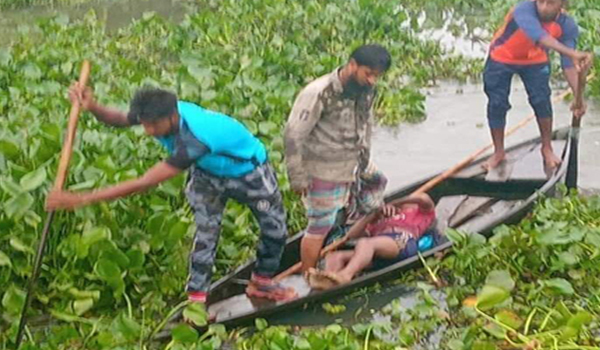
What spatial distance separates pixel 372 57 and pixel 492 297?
1164 mm

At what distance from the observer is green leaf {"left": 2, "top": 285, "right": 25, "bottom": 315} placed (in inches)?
170

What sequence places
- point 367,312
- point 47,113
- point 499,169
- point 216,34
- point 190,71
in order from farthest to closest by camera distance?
point 216,34 → point 190,71 → point 47,113 → point 499,169 → point 367,312

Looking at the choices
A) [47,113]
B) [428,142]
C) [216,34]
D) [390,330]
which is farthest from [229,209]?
[216,34]

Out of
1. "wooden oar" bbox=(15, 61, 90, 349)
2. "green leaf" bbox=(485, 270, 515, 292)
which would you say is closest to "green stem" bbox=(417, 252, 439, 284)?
"green leaf" bbox=(485, 270, 515, 292)

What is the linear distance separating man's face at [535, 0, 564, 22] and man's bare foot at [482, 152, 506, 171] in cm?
92

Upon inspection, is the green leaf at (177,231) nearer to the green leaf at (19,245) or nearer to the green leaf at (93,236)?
the green leaf at (93,236)

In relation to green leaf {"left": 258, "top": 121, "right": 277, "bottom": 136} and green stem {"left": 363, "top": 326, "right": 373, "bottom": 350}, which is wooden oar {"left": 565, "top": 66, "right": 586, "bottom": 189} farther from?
green stem {"left": 363, "top": 326, "right": 373, "bottom": 350}

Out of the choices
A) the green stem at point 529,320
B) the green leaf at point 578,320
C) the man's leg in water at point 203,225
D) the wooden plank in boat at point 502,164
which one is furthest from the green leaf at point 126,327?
the wooden plank in boat at point 502,164

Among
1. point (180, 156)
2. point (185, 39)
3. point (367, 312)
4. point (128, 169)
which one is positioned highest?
point (180, 156)

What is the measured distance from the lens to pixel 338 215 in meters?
5.13

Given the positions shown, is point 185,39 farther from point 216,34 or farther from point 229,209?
point 229,209

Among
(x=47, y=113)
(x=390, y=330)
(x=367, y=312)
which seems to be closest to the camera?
(x=390, y=330)

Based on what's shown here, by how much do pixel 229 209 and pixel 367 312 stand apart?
3.43 ft

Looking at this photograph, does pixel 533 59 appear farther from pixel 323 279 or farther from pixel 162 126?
pixel 162 126
